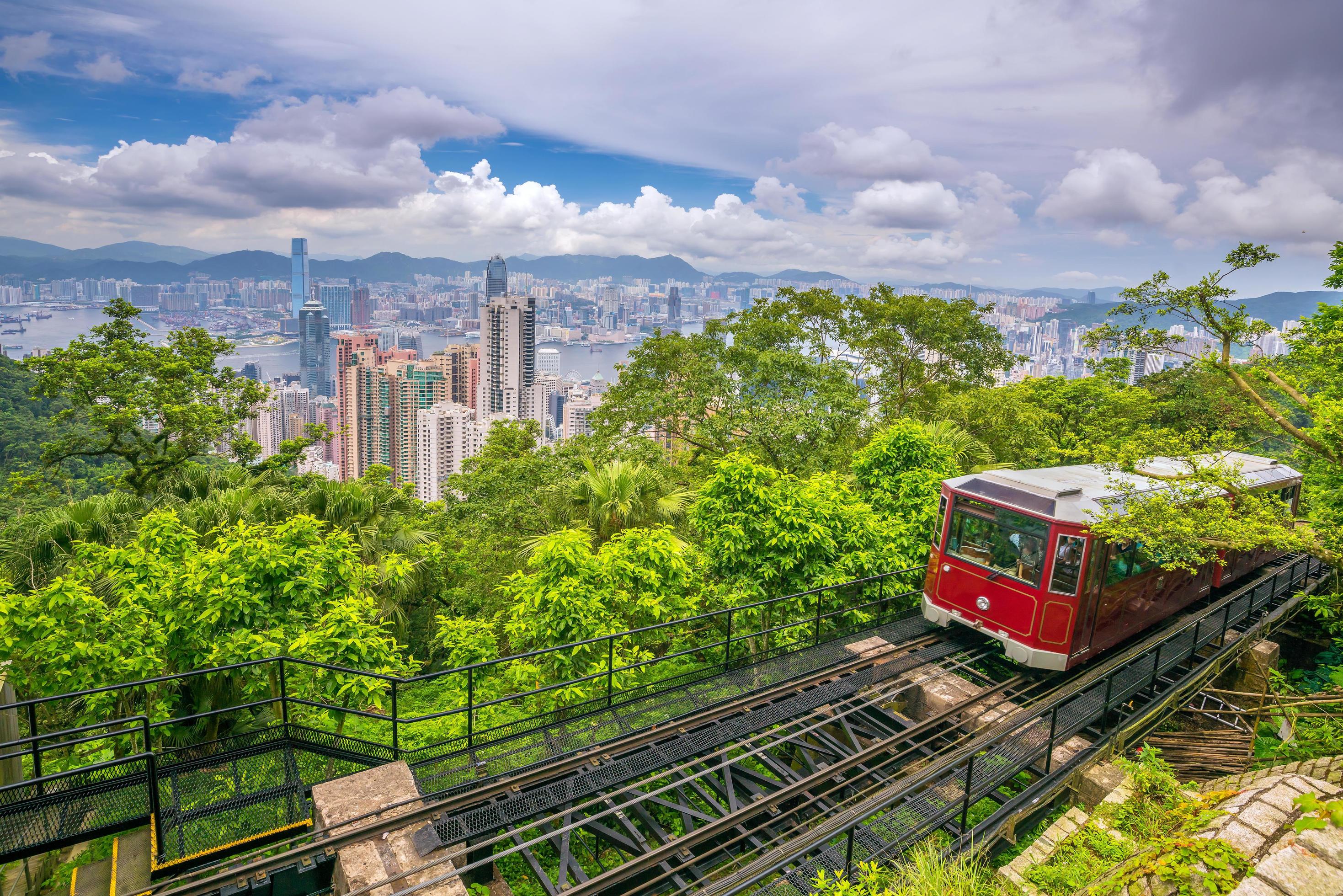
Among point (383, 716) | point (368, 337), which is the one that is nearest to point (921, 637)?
point (383, 716)

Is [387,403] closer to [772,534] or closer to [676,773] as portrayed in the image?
[772,534]

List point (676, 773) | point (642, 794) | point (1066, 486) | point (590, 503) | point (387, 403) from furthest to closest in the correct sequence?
point (387, 403) < point (590, 503) < point (1066, 486) < point (676, 773) < point (642, 794)

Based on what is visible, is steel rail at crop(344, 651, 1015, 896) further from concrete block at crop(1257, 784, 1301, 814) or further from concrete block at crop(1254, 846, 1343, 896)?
concrete block at crop(1254, 846, 1343, 896)

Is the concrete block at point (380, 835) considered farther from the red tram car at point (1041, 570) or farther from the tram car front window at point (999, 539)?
the tram car front window at point (999, 539)

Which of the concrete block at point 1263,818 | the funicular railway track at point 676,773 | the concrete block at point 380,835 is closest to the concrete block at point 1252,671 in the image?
the funicular railway track at point 676,773

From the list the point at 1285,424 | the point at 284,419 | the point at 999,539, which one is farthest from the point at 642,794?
the point at 284,419

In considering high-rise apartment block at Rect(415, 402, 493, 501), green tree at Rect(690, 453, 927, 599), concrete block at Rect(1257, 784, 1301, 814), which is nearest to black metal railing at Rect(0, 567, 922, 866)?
green tree at Rect(690, 453, 927, 599)

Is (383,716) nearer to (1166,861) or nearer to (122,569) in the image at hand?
(122,569)
